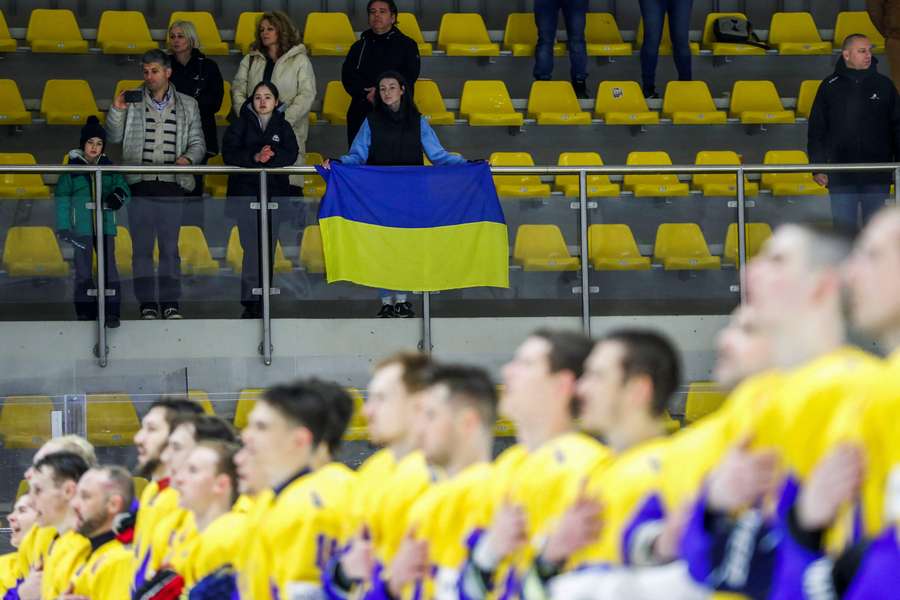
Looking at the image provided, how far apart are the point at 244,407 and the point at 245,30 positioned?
528 cm

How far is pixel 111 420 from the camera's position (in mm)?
8922

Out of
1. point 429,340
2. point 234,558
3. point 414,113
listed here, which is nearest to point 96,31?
point 414,113

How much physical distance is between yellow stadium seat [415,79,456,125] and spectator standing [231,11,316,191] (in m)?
Result: 2.10

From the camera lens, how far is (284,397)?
5.07 m

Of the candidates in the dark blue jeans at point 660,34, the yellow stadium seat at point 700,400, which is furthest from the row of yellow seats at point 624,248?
the dark blue jeans at point 660,34

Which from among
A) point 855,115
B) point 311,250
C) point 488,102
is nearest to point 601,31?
point 488,102

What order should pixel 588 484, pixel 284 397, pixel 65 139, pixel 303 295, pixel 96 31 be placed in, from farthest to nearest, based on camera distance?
1. pixel 96 31
2. pixel 65 139
3. pixel 303 295
4. pixel 284 397
5. pixel 588 484

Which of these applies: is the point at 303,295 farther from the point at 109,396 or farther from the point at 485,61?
the point at 485,61

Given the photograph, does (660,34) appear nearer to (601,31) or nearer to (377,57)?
(601,31)

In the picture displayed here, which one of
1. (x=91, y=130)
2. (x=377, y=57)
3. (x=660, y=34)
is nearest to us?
(x=91, y=130)

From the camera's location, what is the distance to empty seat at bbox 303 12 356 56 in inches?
534

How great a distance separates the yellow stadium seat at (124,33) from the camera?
43.1 ft

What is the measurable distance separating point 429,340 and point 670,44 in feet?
17.3

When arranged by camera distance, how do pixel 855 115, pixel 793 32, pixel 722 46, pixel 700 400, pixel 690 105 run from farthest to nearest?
pixel 793 32
pixel 722 46
pixel 690 105
pixel 855 115
pixel 700 400
